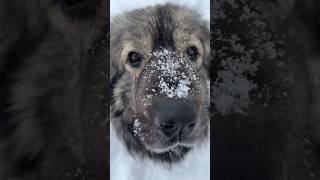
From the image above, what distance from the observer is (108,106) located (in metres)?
1.08

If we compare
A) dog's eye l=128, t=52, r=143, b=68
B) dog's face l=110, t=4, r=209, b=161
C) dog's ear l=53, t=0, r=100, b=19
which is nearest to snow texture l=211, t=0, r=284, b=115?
dog's face l=110, t=4, r=209, b=161

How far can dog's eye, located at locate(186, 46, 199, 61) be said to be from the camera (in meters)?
Result: 1.06

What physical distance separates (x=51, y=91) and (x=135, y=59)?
7.9 inches

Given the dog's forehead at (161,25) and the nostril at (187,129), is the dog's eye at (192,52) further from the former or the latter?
the nostril at (187,129)

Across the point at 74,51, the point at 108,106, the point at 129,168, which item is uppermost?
the point at 74,51

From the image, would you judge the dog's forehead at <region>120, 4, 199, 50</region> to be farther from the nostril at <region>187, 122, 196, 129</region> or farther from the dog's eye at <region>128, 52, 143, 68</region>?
the nostril at <region>187, 122, 196, 129</region>

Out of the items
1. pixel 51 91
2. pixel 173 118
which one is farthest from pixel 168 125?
pixel 51 91

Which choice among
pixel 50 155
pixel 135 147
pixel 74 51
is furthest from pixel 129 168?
pixel 74 51

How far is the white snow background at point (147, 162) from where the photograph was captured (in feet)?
3.53

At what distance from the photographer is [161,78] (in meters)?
1.05

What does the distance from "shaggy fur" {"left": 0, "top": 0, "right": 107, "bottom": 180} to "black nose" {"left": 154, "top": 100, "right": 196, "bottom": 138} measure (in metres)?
0.13

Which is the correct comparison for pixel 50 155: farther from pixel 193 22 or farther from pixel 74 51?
pixel 193 22

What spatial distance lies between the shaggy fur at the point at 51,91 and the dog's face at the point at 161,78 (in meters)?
0.05

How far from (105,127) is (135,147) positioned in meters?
0.08
